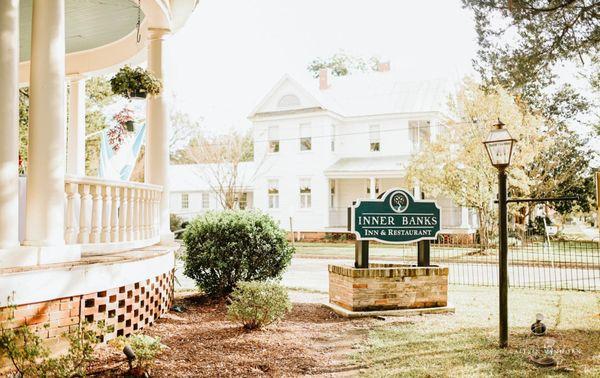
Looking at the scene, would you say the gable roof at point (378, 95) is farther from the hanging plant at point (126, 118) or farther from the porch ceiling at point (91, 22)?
the hanging plant at point (126, 118)

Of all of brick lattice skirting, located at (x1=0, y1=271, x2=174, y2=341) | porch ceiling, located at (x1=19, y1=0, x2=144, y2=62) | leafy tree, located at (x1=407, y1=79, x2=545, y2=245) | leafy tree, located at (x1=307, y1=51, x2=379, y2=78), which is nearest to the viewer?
brick lattice skirting, located at (x1=0, y1=271, x2=174, y2=341)

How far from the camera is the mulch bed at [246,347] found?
545 cm

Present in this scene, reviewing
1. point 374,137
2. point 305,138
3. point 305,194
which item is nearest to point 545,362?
point 305,194

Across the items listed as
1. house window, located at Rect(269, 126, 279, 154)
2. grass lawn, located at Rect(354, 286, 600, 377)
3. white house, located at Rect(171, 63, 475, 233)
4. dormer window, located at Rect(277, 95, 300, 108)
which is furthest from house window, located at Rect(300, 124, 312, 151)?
grass lawn, located at Rect(354, 286, 600, 377)

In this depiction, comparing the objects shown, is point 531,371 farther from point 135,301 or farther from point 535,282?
Answer: point 535,282

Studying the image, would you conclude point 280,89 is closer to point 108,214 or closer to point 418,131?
point 418,131

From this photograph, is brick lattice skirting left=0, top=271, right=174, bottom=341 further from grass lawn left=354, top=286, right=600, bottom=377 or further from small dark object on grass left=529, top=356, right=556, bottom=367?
small dark object on grass left=529, top=356, right=556, bottom=367

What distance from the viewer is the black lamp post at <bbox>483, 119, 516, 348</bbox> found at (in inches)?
259

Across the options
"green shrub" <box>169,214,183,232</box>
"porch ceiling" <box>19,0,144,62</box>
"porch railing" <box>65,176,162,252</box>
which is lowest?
"green shrub" <box>169,214,183,232</box>

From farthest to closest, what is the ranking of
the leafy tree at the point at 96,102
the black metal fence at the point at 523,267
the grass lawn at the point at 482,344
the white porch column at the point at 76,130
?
the leafy tree at the point at 96,102 < the black metal fence at the point at 523,267 < the white porch column at the point at 76,130 < the grass lawn at the point at 482,344

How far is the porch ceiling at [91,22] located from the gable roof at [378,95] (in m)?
19.8

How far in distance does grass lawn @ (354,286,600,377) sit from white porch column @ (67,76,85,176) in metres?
7.16

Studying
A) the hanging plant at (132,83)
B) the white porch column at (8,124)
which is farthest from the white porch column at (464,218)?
the white porch column at (8,124)

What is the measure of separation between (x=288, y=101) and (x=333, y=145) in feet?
11.8
